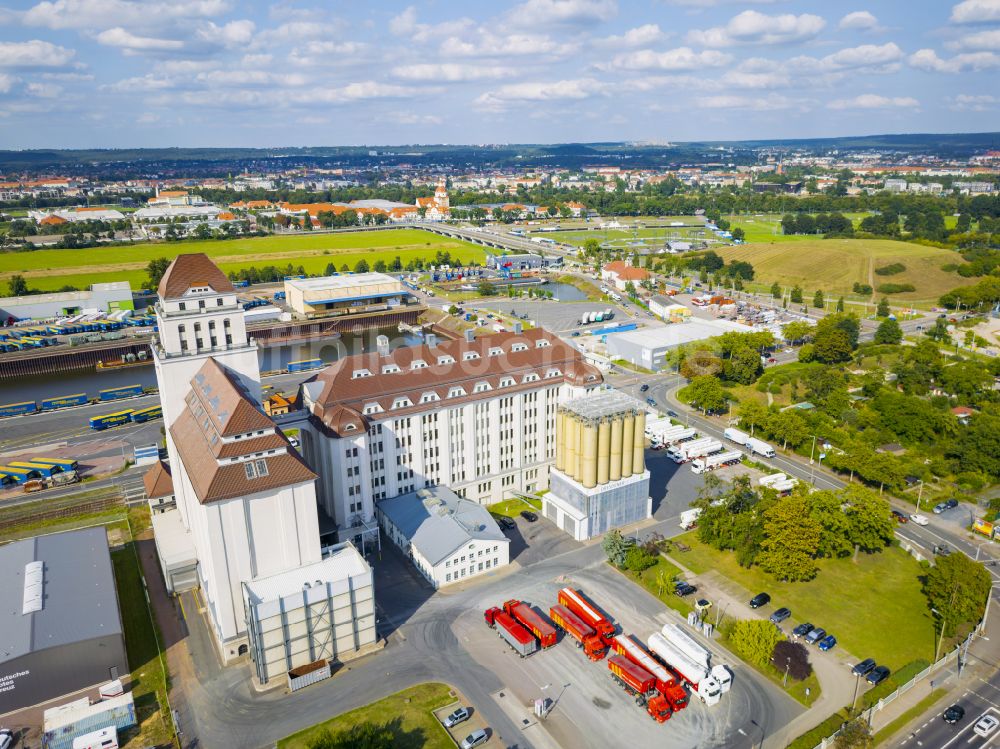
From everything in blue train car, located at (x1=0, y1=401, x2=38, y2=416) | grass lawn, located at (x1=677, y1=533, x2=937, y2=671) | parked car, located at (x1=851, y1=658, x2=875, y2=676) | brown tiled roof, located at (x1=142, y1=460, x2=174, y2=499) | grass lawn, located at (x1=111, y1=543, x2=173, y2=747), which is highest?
brown tiled roof, located at (x1=142, y1=460, x2=174, y2=499)

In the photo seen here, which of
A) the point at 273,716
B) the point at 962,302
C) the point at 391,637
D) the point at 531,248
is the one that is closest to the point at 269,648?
the point at 273,716

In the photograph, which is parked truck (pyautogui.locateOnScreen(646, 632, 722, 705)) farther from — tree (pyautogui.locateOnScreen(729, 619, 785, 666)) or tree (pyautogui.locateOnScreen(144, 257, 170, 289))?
tree (pyautogui.locateOnScreen(144, 257, 170, 289))

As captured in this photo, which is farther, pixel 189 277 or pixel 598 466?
pixel 598 466

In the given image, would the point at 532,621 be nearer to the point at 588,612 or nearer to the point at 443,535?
the point at 588,612

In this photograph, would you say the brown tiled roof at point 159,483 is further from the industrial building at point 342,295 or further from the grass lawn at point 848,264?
the grass lawn at point 848,264

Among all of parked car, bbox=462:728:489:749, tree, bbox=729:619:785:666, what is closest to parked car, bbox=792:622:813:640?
tree, bbox=729:619:785:666

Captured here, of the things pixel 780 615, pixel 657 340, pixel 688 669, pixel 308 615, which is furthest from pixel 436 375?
pixel 657 340
